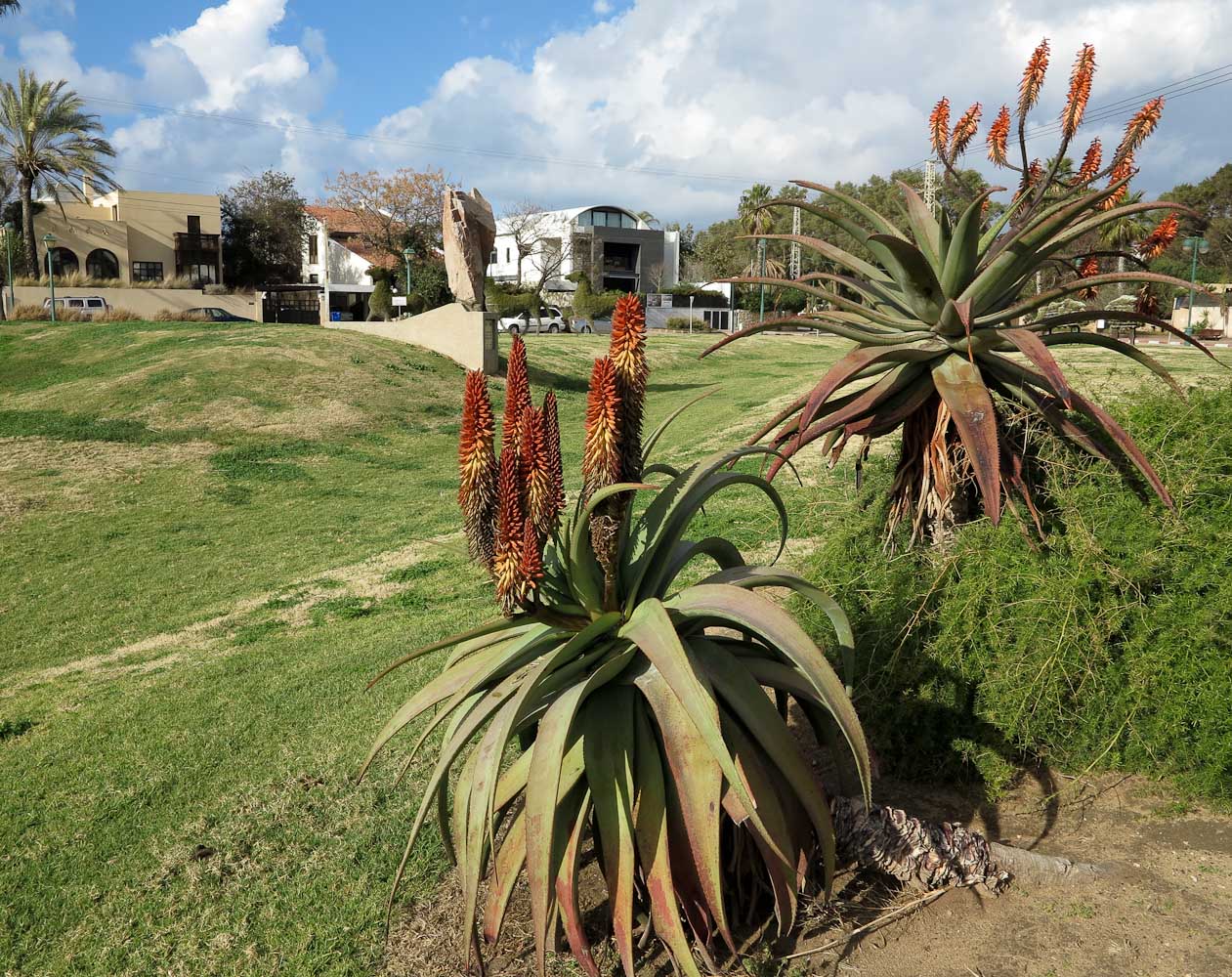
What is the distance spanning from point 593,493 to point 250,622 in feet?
21.5

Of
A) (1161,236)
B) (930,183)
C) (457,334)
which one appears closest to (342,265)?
(457,334)

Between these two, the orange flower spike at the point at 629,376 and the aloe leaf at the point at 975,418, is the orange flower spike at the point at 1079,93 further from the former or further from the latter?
the orange flower spike at the point at 629,376

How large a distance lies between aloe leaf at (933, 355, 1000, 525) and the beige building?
53.7 m

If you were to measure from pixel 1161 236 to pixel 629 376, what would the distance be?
3.12 metres

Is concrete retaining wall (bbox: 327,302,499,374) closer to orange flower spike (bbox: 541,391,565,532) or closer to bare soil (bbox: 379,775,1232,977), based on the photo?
bare soil (bbox: 379,775,1232,977)

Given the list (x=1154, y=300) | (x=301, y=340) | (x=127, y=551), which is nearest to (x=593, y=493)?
(x=1154, y=300)

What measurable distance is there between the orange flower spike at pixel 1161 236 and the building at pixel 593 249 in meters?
58.0

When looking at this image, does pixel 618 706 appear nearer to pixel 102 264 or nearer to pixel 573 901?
pixel 573 901

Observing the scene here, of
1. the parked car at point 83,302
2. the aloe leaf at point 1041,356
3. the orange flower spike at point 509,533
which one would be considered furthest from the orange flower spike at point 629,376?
the parked car at point 83,302

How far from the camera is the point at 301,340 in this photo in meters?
23.0

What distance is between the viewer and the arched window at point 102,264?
5128 cm

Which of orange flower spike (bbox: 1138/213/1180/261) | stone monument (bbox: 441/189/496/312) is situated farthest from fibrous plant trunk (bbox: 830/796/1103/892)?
stone monument (bbox: 441/189/496/312)

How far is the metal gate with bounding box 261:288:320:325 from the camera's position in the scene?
5244 cm

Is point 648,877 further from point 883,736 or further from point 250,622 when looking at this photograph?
point 250,622
